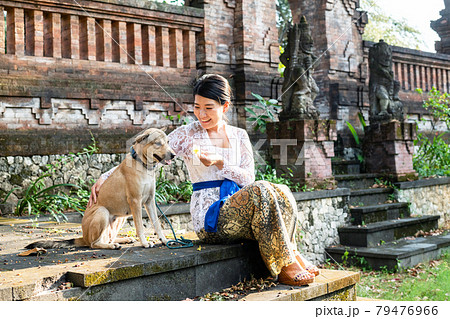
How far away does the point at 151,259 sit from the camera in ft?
10.8

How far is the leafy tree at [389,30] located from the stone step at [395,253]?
60.6ft

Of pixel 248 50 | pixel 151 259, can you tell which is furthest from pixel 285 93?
pixel 151 259

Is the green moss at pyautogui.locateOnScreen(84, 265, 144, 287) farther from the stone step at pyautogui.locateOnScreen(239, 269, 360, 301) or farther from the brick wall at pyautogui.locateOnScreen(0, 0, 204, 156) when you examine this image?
the brick wall at pyautogui.locateOnScreen(0, 0, 204, 156)

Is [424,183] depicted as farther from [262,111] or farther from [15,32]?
[15,32]

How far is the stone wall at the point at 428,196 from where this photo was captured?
9.57 m

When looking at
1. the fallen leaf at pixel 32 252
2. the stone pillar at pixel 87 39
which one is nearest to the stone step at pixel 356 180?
the stone pillar at pixel 87 39

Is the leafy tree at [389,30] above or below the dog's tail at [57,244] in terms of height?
above

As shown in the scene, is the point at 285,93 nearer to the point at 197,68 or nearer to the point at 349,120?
the point at 197,68

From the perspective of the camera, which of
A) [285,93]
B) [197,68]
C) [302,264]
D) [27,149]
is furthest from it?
[197,68]

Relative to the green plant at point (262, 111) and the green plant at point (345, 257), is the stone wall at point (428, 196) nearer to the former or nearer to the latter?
the green plant at point (345, 257)

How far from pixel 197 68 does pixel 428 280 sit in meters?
5.28

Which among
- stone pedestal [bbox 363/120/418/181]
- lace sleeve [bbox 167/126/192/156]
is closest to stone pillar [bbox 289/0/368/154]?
stone pedestal [bbox 363/120/418/181]

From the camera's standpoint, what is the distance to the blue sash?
3.80 metres

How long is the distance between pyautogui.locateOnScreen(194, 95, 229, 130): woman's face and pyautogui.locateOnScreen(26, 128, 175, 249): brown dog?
1.25 ft
